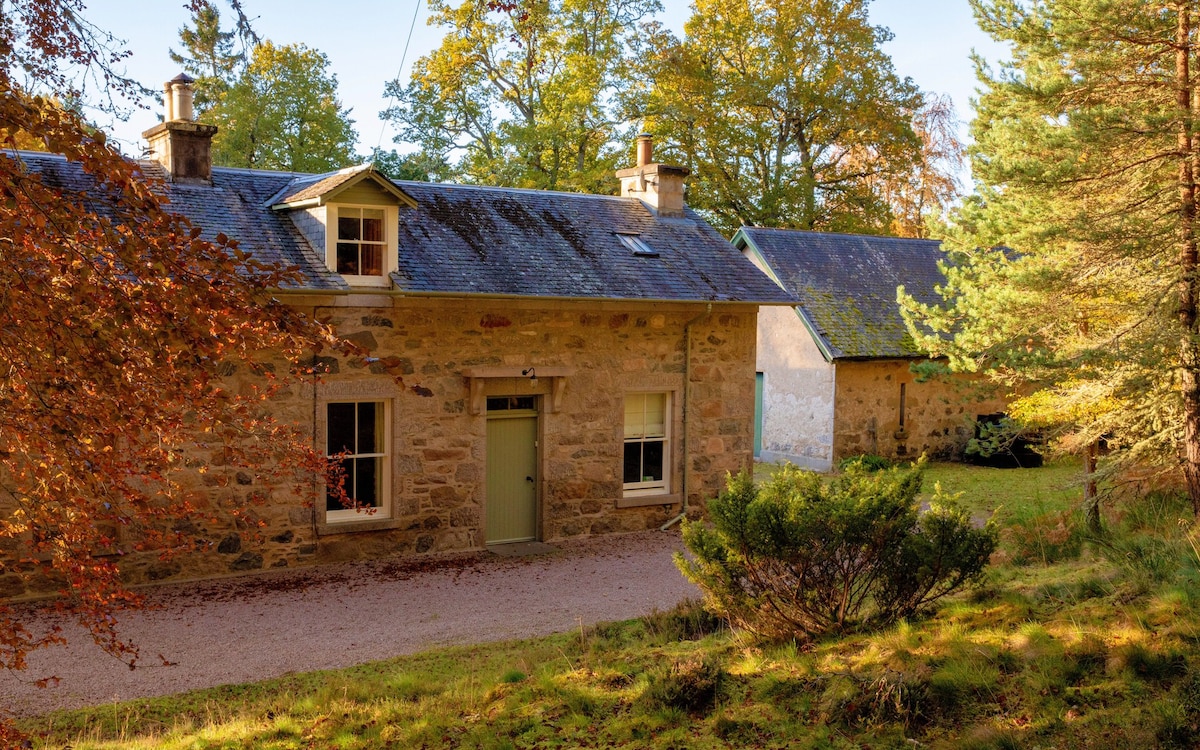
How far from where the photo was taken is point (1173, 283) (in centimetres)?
997

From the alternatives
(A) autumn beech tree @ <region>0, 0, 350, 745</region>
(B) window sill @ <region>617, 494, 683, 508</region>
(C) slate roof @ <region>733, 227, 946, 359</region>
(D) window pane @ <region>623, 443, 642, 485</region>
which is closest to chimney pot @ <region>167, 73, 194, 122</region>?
(D) window pane @ <region>623, 443, 642, 485</region>

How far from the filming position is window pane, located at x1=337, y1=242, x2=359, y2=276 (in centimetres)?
1280

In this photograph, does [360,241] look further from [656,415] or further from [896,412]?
[896,412]

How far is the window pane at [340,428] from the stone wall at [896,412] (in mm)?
10983

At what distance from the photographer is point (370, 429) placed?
43.2 feet

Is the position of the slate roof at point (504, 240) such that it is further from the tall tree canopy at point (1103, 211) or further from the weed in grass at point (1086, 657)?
the weed in grass at point (1086, 657)

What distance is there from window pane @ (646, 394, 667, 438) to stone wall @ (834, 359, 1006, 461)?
21.0ft

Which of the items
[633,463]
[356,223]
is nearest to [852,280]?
[633,463]

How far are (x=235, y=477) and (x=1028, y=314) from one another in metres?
9.25

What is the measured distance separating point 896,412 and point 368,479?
12.5m

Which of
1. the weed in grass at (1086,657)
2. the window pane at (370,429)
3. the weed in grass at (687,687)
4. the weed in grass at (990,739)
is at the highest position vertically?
the window pane at (370,429)

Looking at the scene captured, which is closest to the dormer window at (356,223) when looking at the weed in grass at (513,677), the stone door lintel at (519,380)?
the stone door lintel at (519,380)

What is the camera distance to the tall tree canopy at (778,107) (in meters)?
30.0

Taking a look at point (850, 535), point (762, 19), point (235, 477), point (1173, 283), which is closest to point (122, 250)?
point (850, 535)
